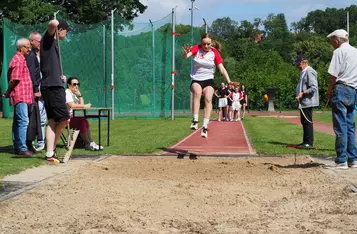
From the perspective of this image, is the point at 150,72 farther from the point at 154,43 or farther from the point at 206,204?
the point at 206,204

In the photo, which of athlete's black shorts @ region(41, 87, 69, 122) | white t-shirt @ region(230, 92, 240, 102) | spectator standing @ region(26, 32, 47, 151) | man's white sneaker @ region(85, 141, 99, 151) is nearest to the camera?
athlete's black shorts @ region(41, 87, 69, 122)

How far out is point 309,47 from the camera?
113688mm

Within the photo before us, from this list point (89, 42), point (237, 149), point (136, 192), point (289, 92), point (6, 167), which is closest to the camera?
point (136, 192)

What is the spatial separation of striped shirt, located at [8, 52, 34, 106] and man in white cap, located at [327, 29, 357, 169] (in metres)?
5.19

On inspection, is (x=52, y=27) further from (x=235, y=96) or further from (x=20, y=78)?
(x=235, y=96)

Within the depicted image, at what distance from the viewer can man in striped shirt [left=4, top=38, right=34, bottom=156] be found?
10203 millimetres

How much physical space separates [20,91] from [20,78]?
0.24 meters

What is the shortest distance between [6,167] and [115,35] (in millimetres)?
18321

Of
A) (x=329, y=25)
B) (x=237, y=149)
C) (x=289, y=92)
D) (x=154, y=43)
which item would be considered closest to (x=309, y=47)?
(x=329, y=25)

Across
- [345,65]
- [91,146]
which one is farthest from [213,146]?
[345,65]

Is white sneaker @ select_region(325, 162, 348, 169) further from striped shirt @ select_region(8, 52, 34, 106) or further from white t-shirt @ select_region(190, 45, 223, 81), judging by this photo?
striped shirt @ select_region(8, 52, 34, 106)

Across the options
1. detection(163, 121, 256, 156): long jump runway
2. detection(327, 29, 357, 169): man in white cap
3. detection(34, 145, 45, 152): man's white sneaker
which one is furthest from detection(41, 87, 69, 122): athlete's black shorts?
detection(327, 29, 357, 169): man in white cap

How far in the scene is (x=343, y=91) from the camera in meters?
9.02

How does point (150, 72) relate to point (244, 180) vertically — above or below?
above
